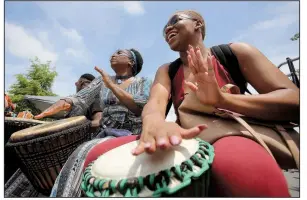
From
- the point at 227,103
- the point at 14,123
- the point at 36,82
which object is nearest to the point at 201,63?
the point at 227,103

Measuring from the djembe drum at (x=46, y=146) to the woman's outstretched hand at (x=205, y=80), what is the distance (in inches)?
52.0

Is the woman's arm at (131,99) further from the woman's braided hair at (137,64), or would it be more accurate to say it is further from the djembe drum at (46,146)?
the woman's braided hair at (137,64)

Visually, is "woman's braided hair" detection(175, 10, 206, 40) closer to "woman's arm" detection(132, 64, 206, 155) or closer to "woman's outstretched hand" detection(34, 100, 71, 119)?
"woman's arm" detection(132, 64, 206, 155)

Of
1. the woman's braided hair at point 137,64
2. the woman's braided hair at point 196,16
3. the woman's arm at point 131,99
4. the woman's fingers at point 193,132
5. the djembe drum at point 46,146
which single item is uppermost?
the woman's braided hair at point 196,16

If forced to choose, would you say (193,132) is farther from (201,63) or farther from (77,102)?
(77,102)

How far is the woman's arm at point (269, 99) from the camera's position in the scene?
1.16 metres

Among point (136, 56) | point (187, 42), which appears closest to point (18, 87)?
point (136, 56)

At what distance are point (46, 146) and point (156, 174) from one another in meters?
1.48

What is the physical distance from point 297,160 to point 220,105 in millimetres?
391

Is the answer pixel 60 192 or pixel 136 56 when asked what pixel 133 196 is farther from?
pixel 136 56

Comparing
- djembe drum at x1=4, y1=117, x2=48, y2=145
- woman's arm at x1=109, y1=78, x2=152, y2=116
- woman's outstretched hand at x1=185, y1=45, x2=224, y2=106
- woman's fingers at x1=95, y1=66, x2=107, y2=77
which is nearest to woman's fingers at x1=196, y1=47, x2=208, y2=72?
woman's outstretched hand at x1=185, y1=45, x2=224, y2=106

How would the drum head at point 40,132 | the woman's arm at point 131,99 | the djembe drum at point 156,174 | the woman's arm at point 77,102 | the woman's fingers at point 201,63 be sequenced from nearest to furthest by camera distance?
the djembe drum at point 156,174, the woman's fingers at point 201,63, the drum head at point 40,132, the woman's arm at point 131,99, the woman's arm at point 77,102

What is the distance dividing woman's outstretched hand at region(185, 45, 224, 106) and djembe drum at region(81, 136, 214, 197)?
0.23 m

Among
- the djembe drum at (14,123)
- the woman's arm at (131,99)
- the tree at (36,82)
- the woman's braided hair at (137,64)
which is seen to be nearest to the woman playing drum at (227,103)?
the woman's arm at (131,99)
